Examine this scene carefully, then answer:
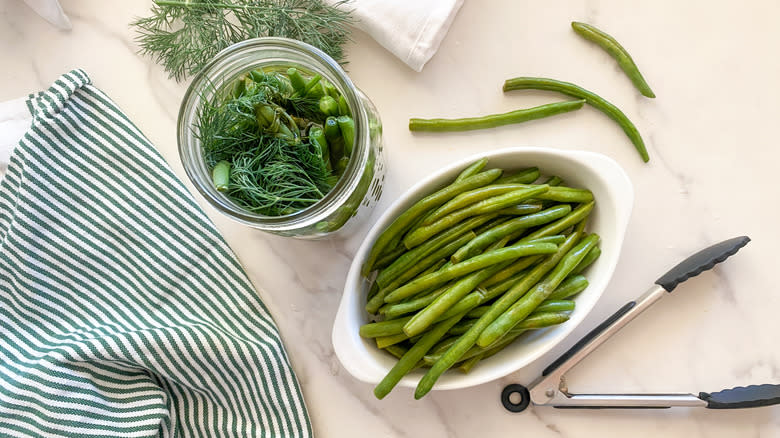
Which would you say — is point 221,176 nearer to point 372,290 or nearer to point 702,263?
point 372,290

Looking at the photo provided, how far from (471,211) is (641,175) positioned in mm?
368

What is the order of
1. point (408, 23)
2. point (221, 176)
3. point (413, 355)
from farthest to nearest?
point (408, 23) → point (413, 355) → point (221, 176)

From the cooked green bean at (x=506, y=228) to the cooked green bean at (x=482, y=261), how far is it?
0.02 metres

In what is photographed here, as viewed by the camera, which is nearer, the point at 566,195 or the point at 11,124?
the point at 566,195

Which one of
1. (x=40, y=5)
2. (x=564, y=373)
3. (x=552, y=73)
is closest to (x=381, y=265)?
(x=564, y=373)

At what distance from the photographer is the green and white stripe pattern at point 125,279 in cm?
109

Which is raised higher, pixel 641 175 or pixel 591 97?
pixel 591 97

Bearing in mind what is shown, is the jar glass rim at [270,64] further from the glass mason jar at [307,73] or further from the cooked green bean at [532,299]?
the cooked green bean at [532,299]

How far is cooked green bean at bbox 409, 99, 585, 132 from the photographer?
3.58 feet

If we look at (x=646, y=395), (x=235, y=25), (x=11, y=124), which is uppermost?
(x=235, y=25)

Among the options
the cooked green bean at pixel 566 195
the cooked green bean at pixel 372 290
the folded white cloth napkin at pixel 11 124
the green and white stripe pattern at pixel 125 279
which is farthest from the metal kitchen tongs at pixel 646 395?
the folded white cloth napkin at pixel 11 124

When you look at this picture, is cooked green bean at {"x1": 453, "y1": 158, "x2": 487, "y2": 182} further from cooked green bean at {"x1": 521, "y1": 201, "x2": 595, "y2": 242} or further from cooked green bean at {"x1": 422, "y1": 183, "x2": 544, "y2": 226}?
cooked green bean at {"x1": 521, "y1": 201, "x2": 595, "y2": 242}

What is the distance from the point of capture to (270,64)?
0.90 m

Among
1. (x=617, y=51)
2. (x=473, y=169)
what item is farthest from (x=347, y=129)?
Result: (x=617, y=51)
